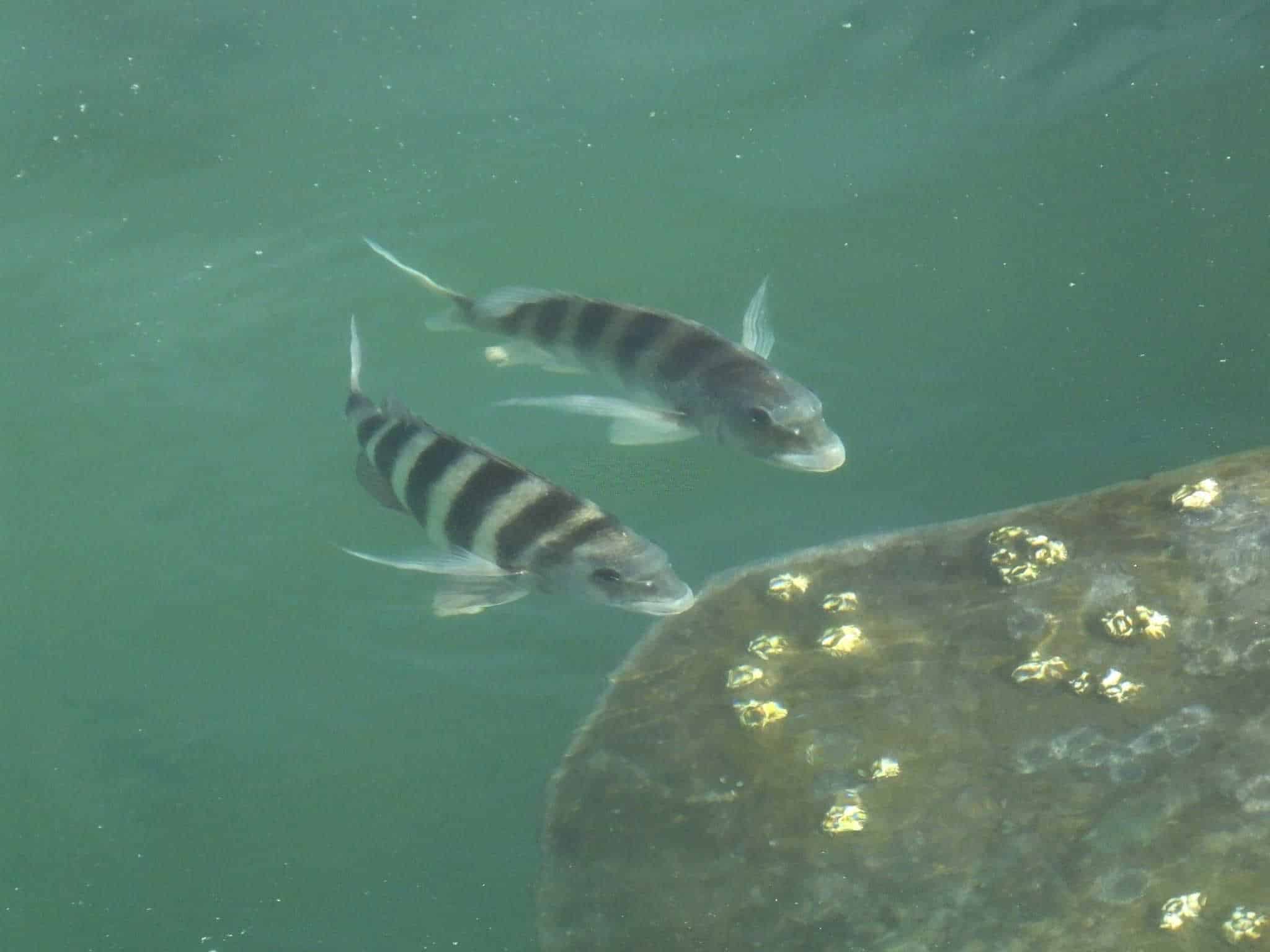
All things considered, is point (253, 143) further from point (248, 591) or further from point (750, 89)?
point (750, 89)

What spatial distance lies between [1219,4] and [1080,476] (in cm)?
739

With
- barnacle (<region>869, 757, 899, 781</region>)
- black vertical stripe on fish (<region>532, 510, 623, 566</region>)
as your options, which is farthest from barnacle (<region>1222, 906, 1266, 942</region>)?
black vertical stripe on fish (<region>532, 510, 623, 566</region>)

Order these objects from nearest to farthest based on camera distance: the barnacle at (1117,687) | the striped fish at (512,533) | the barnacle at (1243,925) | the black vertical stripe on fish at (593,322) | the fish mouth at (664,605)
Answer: the barnacle at (1243,925) < the barnacle at (1117,687) < the striped fish at (512,533) < the fish mouth at (664,605) < the black vertical stripe on fish at (593,322)

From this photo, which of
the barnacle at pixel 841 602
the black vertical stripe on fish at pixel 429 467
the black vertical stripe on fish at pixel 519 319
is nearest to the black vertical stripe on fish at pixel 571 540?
the black vertical stripe on fish at pixel 429 467

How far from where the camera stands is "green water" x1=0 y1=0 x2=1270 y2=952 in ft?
33.5

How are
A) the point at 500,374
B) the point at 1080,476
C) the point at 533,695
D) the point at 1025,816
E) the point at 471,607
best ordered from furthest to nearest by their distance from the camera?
the point at 500,374, the point at 1080,476, the point at 533,695, the point at 471,607, the point at 1025,816

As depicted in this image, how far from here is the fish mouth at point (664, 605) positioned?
452cm

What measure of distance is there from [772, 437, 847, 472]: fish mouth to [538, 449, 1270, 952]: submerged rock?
568 mm

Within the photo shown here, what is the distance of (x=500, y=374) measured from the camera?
12.9m

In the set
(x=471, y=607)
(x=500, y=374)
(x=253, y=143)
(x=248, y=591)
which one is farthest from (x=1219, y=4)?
(x=248, y=591)

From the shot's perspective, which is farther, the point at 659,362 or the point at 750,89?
the point at 750,89

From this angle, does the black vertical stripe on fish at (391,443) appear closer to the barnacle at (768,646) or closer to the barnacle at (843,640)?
the barnacle at (768,646)

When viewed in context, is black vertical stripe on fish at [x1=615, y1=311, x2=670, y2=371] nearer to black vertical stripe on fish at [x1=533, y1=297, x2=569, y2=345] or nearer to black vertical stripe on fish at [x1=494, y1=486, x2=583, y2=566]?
black vertical stripe on fish at [x1=533, y1=297, x2=569, y2=345]

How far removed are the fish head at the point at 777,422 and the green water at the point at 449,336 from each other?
16.9 ft
